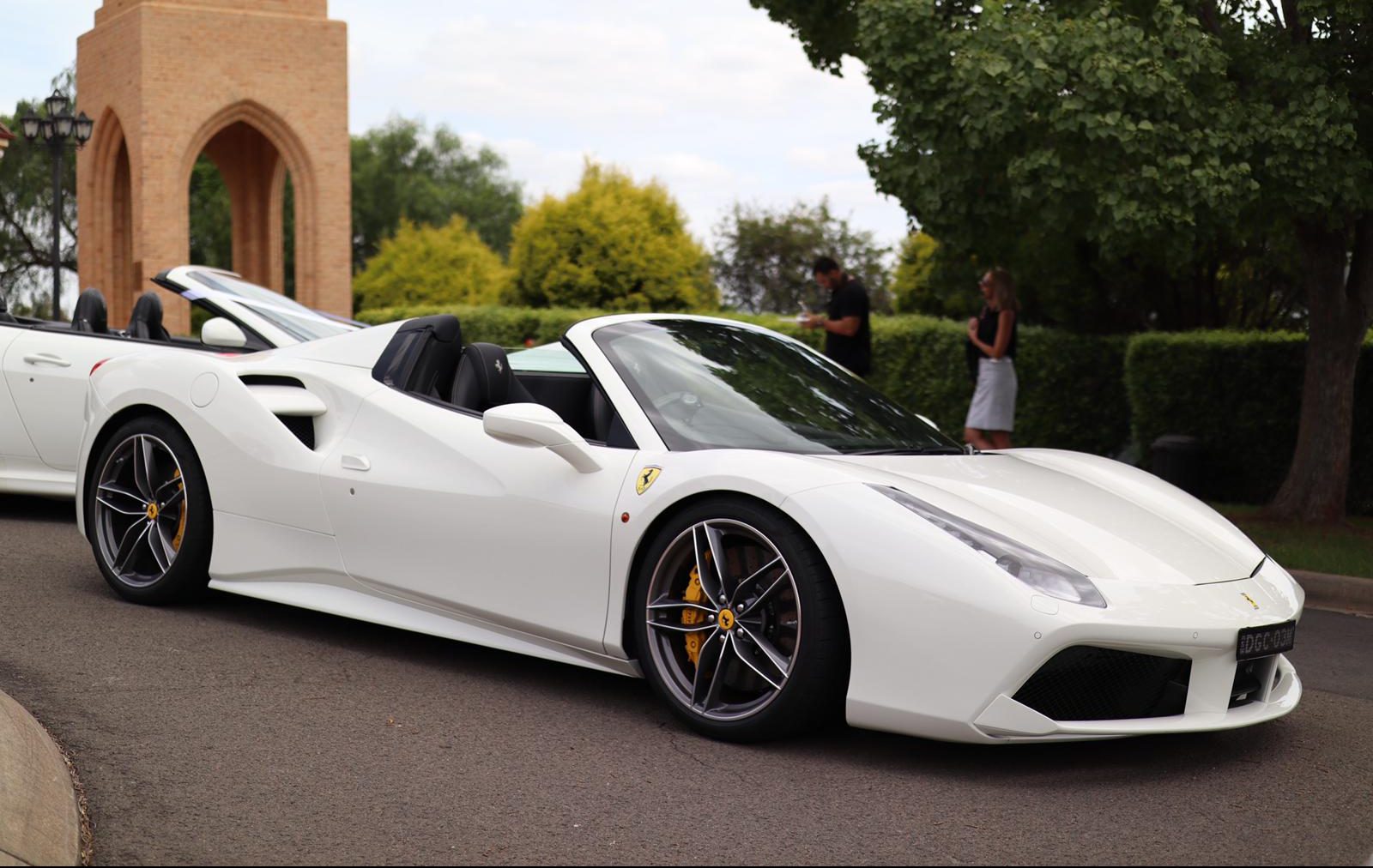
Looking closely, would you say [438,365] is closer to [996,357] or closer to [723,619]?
[723,619]

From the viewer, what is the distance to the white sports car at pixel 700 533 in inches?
162

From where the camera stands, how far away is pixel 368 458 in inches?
216

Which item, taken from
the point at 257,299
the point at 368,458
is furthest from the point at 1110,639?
the point at 257,299

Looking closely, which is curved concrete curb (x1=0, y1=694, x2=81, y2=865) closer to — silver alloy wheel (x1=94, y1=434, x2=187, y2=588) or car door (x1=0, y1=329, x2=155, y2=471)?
silver alloy wheel (x1=94, y1=434, x2=187, y2=588)

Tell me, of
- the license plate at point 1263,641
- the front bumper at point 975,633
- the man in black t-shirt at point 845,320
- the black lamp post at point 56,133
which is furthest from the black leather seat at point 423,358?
the black lamp post at point 56,133

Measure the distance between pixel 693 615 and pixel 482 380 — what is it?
148cm

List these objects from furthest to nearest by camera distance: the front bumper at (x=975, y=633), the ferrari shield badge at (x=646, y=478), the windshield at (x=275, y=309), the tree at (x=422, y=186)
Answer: the tree at (x=422, y=186) → the windshield at (x=275, y=309) → the ferrari shield badge at (x=646, y=478) → the front bumper at (x=975, y=633)

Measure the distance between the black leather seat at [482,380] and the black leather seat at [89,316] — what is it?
13.9 ft

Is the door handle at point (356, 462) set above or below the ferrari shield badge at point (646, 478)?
below

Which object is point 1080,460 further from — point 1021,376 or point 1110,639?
point 1021,376

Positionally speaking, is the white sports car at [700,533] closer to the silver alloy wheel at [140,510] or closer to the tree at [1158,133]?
the silver alloy wheel at [140,510]

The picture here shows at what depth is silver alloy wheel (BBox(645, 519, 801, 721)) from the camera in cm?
441

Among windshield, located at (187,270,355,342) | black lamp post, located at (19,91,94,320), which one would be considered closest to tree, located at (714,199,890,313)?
black lamp post, located at (19,91,94,320)

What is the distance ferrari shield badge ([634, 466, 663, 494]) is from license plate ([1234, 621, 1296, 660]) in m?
1.80
